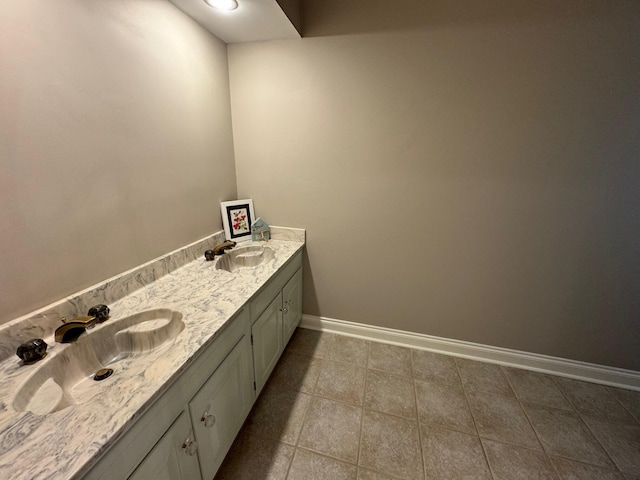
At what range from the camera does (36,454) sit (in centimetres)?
55

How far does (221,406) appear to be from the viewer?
107 centimetres

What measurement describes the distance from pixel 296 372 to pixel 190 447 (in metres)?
0.94

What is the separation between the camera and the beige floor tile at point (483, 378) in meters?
1.64

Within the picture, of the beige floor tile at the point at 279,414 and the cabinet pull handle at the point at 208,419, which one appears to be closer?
the cabinet pull handle at the point at 208,419

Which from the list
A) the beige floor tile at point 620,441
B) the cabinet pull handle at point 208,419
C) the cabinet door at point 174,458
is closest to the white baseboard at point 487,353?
the beige floor tile at point 620,441

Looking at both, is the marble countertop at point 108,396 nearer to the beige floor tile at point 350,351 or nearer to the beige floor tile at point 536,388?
the beige floor tile at point 350,351

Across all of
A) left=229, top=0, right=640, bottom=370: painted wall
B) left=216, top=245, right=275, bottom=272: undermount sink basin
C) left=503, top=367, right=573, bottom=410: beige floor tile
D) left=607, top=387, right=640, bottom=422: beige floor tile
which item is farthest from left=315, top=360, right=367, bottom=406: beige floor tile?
left=607, top=387, right=640, bottom=422: beige floor tile

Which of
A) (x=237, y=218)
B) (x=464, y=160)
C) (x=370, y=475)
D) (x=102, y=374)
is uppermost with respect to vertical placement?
(x=464, y=160)

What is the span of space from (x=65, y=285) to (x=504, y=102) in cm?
231

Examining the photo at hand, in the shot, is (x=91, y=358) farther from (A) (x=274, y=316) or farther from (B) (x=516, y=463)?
(B) (x=516, y=463)

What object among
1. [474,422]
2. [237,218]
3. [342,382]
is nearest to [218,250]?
[237,218]

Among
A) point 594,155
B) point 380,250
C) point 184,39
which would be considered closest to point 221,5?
point 184,39

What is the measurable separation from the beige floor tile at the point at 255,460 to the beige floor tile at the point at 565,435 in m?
1.36

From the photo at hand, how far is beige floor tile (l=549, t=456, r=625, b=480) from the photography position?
1.19 m
